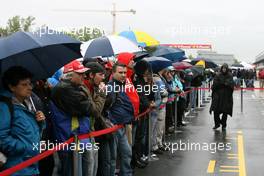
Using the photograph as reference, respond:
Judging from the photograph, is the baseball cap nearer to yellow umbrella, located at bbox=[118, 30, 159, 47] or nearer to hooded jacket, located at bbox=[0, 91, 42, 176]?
hooded jacket, located at bbox=[0, 91, 42, 176]

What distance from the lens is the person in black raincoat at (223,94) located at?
1268 cm

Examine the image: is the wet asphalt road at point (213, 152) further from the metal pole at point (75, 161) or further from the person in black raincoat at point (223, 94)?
the metal pole at point (75, 161)

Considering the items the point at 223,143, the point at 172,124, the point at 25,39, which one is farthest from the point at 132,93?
the point at 172,124

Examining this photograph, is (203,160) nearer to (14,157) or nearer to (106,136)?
(106,136)

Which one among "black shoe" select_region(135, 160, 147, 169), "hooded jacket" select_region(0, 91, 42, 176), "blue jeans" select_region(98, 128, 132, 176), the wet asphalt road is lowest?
the wet asphalt road

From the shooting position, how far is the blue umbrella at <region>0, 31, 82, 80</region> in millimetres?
4020

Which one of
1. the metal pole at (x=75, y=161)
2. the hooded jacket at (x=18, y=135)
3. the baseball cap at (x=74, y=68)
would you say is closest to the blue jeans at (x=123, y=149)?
the metal pole at (x=75, y=161)

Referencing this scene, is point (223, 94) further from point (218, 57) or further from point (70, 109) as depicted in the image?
point (218, 57)

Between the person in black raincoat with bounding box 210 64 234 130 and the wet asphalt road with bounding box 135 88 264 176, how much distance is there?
1.85 ft

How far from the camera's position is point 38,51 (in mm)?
4973

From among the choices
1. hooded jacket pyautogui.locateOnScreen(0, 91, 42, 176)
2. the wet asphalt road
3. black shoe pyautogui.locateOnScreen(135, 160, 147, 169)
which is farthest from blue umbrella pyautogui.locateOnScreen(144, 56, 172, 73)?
hooded jacket pyautogui.locateOnScreen(0, 91, 42, 176)

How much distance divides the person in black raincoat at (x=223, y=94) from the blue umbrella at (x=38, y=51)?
813cm

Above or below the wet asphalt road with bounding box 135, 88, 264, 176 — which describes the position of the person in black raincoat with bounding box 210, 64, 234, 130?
above

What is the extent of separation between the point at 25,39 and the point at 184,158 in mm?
5591
